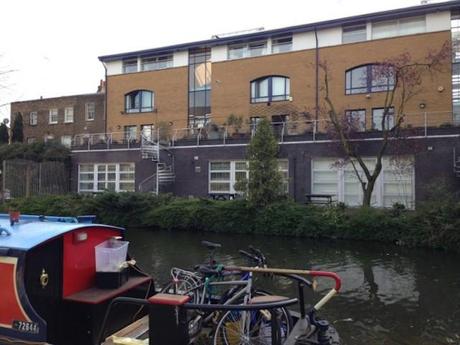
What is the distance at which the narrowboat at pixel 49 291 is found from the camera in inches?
184

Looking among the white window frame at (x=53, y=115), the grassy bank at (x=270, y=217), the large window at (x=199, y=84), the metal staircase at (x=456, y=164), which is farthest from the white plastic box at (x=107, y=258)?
Answer: the white window frame at (x=53, y=115)

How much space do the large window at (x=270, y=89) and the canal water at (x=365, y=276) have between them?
14919 millimetres

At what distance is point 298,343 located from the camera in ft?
14.0

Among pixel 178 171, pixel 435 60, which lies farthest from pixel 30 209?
pixel 435 60

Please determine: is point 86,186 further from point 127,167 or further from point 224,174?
point 224,174

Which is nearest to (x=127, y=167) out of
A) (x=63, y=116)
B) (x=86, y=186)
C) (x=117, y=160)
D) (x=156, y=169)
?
(x=117, y=160)

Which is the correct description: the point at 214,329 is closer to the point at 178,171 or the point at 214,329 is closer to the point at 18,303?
the point at 18,303

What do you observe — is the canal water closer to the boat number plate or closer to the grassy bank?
the grassy bank

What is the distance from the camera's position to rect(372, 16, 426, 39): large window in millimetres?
27959

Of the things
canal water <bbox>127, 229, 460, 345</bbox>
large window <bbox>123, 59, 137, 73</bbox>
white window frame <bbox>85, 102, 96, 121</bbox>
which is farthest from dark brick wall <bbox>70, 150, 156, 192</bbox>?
canal water <bbox>127, 229, 460, 345</bbox>

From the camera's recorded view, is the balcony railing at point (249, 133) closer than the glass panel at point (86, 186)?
Yes

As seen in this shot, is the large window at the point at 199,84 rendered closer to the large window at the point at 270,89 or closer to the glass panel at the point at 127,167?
the large window at the point at 270,89

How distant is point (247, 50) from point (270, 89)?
339 centimetres

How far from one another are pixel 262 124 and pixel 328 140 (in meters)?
4.72
